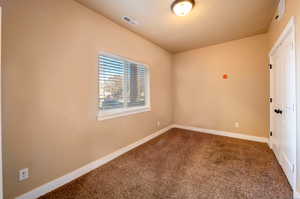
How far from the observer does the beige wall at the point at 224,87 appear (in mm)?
3164

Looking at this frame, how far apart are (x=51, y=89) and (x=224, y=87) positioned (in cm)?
397

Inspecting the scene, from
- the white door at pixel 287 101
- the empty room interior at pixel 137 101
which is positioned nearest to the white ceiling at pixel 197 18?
the empty room interior at pixel 137 101

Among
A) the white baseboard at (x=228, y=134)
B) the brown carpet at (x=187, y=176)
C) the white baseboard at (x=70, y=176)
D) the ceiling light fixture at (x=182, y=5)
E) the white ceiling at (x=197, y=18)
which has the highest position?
the white ceiling at (x=197, y=18)

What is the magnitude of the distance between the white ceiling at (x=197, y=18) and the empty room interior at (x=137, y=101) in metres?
0.02

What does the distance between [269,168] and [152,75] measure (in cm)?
301

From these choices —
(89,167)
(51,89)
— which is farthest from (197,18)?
(89,167)

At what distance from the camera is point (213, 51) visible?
12.4ft

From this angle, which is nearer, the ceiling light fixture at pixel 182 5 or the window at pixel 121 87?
the ceiling light fixture at pixel 182 5

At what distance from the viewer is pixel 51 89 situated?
1.70m

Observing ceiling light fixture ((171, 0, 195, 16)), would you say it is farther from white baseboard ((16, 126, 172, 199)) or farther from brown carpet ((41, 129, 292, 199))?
white baseboard ((16, 126, 172, 199))

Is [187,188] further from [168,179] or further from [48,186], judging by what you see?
[48,186]

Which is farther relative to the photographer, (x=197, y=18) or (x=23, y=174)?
(x=197, y=18)

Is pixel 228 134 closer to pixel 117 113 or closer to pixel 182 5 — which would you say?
pixel 117 113

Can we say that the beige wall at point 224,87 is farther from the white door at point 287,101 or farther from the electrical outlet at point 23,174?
the electrical outlet at point 23,174
